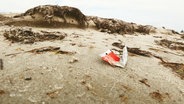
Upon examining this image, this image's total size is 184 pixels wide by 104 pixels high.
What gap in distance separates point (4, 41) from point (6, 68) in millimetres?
1786

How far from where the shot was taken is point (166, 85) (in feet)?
12.7

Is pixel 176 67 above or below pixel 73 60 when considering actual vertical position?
below

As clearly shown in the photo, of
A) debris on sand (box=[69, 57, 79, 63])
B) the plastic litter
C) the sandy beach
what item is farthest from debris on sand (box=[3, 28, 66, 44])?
the plastic litter

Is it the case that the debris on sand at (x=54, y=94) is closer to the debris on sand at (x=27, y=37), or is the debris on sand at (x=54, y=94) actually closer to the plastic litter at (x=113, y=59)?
the plastic litter at (x=113, y=59)

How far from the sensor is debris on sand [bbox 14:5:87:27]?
8141 mm

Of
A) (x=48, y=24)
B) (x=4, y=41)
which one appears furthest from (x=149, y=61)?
(x=48, y=24)

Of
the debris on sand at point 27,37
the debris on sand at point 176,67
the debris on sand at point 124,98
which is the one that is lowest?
the debris on sand at point 124,98

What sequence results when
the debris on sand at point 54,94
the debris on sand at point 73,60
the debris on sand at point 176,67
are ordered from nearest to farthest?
1. the debris on sand at point 54,94
2. the debris on sand at point 73,60
3. the debris on sand at point 176,67

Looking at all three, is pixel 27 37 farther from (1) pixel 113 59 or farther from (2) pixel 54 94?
(2) pixel 54 94

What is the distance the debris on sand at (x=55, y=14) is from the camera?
814 centimetres

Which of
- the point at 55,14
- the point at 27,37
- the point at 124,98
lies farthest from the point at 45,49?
the point at 55,14

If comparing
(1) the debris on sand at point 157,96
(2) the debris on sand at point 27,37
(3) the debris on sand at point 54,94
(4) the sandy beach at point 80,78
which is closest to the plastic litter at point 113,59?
(4) the sandy beach at point 80,78

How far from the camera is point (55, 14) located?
8.42 m

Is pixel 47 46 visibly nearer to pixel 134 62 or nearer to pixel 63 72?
pixel 63 72
